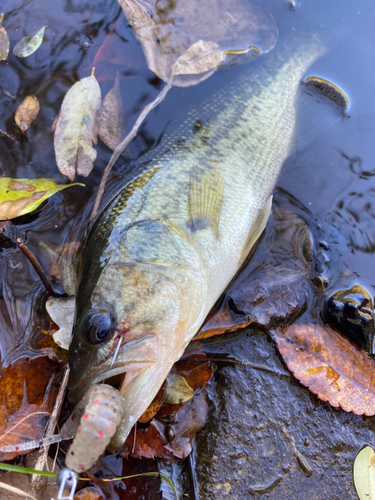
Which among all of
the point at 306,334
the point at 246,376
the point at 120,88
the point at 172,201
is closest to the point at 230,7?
the point at 120,88

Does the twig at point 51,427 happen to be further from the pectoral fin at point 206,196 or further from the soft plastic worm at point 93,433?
the pectoral fin at point 206,196

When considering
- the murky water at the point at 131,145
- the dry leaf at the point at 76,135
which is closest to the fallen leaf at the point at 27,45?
the murky water at the point at 131,145

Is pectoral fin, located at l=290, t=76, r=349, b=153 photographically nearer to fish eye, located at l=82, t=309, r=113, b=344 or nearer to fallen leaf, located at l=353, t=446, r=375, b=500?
fish eye, located at l=82, t=309, r=113, b=344

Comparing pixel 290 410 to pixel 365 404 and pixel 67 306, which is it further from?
pixel 67 306

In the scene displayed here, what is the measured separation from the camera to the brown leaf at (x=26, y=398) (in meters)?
2.25

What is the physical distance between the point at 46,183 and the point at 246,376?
2.39 m

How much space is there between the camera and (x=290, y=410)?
2670 mm

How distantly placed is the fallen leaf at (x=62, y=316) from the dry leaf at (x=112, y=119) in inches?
64.5

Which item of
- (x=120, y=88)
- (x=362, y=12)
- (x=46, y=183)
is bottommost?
(x=46, y=183)

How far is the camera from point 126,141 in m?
3.51

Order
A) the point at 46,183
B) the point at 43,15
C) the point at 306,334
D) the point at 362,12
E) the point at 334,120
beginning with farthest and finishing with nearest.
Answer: the point at 362,12, the point at 334,120, the point at 43,15, the point at 46,183, the point at 306,334

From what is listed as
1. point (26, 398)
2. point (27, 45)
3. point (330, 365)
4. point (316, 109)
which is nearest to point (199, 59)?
point (316, 109)

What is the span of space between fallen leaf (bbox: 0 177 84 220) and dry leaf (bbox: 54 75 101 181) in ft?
0.75

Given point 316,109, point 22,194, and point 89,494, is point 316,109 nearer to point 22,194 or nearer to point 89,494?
point 22,194
